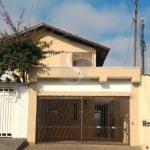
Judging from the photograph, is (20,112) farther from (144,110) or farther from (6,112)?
(144,110)

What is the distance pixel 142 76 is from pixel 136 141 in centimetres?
283

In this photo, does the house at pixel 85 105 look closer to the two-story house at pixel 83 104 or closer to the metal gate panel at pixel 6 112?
the two-story house at pixel 83 104

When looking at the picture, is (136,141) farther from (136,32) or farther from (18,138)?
(136,32)

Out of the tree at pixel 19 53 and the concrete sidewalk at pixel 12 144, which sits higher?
the tree at pixel 19 53

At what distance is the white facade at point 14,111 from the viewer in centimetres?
1955

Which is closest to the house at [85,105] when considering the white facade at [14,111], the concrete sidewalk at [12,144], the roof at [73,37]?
the white facade at [14,111]

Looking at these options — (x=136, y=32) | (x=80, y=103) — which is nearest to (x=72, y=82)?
(x=80, y=103)

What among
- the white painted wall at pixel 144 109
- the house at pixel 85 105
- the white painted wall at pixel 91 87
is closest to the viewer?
the white painted wall at pixel 144 109

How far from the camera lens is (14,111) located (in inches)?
775

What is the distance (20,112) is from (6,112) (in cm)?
63

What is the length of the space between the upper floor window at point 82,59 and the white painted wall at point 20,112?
7.64 metres

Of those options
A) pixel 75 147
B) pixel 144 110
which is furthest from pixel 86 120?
pixel 144 110

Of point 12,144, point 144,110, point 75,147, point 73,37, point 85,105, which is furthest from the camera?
point 73,37

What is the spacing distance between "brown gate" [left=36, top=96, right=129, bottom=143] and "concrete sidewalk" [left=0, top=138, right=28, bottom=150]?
96cm
